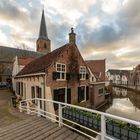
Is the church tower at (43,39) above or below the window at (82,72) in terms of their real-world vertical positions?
above

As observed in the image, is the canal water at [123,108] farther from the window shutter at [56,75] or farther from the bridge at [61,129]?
the bridge at [61,129]

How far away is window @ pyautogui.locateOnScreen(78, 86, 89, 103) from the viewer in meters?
18.0

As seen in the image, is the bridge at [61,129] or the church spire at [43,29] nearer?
the bridge at [61,129]

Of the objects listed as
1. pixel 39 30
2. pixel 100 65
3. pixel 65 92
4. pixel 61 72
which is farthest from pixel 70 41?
pixel 39 30

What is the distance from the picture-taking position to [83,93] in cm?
1892

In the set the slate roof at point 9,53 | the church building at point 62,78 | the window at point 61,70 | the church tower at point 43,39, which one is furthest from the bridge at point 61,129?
the church tower at point 43,39

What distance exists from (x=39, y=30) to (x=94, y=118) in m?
54.0

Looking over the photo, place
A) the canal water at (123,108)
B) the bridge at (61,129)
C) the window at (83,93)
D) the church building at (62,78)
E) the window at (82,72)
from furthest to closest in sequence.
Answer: the canal water at (123,108) < the window at (82,72) < the window at (83,93) < the church building at (62,78) < the bridge at (61,129)

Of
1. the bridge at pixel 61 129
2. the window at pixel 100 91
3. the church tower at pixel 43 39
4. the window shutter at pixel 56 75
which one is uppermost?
the church tower at pixel 43 39

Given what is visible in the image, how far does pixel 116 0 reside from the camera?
30.6 ft

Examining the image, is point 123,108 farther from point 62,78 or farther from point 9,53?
point 9,53

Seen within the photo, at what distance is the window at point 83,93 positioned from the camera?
17975mm

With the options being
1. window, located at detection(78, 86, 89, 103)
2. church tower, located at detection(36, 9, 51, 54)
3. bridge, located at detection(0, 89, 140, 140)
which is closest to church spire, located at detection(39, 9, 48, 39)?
church tower, located at detection(36, 9, 51, 54)

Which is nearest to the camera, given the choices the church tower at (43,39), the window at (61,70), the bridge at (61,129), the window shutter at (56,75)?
the bridge at (61,129)
